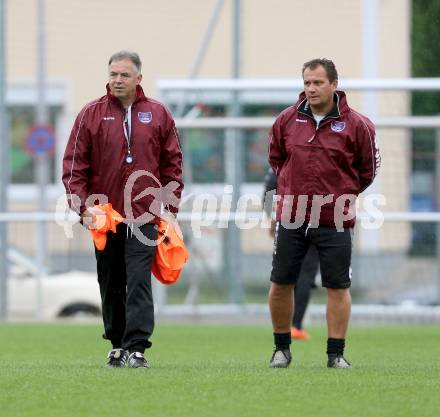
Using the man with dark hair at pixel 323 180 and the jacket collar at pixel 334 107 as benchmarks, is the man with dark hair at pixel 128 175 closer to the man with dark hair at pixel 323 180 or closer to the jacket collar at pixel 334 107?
the man with dark hair at pixel 323 180

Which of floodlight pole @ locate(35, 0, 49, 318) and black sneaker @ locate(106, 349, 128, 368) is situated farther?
floodlight pole @ locate(35, 0, 49, 318)

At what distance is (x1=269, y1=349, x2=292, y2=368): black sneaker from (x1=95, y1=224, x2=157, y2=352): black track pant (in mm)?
854

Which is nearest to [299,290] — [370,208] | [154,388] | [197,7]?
[370,208]

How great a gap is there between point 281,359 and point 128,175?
1574 millimetres

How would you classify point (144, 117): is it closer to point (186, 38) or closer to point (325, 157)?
point (325, 157)

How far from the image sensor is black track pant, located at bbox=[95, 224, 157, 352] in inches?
367

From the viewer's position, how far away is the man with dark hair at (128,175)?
930 cm

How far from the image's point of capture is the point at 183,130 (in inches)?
696

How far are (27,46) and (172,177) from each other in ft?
58.6

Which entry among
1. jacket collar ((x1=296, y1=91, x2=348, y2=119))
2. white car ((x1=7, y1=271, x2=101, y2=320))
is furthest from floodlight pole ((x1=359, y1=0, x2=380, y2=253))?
jacket collar ((x1=296, y1=91, x2=348, y2=119))

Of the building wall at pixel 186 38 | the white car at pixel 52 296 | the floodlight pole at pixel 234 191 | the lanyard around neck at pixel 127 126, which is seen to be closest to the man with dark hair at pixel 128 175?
the lanyard around neck at pixel 127 126

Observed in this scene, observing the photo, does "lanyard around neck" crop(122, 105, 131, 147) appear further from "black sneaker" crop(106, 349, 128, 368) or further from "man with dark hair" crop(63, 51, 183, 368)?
"black sneaker" crop(106, 349, 128, 368)

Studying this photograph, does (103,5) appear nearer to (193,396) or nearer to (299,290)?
(299,290)

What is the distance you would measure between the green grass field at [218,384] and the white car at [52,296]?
5436mm
